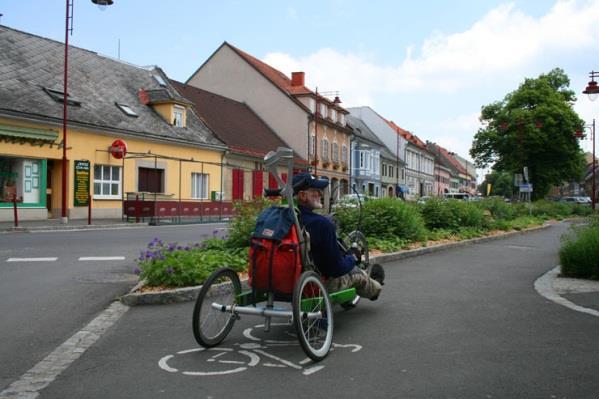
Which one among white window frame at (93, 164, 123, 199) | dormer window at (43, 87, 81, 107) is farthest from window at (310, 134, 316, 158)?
dormer window at (43, 87, 81, 107)

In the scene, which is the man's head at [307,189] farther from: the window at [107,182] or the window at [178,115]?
the window at [178,115]

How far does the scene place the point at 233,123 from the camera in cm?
4238

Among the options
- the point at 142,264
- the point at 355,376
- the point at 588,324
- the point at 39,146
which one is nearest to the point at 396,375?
the point at 355,376

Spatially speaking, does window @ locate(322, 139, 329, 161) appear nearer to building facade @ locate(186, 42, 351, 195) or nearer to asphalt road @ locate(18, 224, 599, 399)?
building facade @ locate(186, 42, 351, 195)

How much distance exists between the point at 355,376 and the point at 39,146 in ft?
76.5

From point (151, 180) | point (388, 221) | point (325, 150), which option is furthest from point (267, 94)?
point (388, 221)

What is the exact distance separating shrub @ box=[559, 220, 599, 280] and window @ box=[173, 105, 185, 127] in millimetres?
27131

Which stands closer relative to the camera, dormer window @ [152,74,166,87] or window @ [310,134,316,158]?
dormer window @ [152,74,166,87]

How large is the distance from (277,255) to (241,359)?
0.89 meters

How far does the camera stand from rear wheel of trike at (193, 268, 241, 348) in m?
5.04

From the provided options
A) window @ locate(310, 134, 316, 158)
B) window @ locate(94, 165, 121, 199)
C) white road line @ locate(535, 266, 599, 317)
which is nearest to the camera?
white road line @ locate(535, 266, 599, 317)

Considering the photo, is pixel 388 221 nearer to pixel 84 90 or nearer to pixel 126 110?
Result: pixel 126 110

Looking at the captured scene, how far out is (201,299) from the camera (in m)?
5.00

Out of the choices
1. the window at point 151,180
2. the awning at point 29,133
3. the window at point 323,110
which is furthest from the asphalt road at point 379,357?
the window at point 323,110
